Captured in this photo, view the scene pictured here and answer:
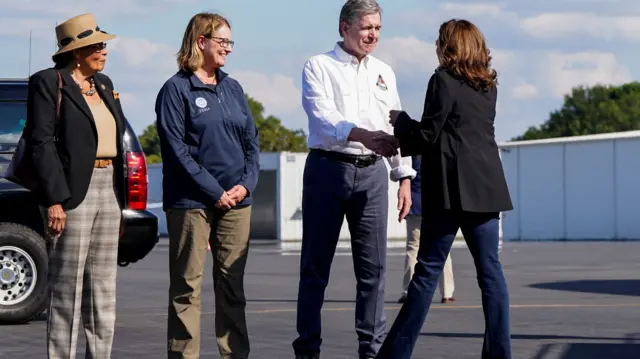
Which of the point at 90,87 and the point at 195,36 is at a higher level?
the point at 195,36

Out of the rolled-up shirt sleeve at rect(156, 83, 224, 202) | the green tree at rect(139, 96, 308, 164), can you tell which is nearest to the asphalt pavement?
the rolled-up shirt sleeve at rect(156, 83, 224, 202)

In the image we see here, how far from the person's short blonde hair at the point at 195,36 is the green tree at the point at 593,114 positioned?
104 metres

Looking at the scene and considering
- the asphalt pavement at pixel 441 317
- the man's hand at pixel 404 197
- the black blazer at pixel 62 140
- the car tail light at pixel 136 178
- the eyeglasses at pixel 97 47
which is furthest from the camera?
the car tail light at pixel 136 178

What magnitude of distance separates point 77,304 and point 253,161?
1349mm

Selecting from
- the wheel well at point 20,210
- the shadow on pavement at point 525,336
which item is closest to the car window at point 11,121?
the wheel well at point 20,210

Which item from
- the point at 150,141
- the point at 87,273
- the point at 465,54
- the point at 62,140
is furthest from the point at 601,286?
the point at 150,141

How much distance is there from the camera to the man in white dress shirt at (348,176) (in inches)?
306

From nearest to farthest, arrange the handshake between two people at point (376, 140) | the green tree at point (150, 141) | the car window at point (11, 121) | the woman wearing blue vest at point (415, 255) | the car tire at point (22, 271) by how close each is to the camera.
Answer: the handshake between two people at point (376, 140), the car tire at point (22, 271), the car window at point (11, 121), the woman wearing blue vest at point (415, 255), the green tree at point (150, 141)

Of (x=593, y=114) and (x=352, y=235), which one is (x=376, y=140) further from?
(x=593, y=114)

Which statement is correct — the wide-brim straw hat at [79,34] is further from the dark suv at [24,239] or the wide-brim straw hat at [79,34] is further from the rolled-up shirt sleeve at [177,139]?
the dark suv at [24,239]

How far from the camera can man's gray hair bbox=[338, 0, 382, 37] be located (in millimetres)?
7777

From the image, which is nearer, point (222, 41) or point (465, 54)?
point (465, 54)

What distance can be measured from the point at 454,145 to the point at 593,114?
10763 centimetres

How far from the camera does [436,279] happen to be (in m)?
7.36
